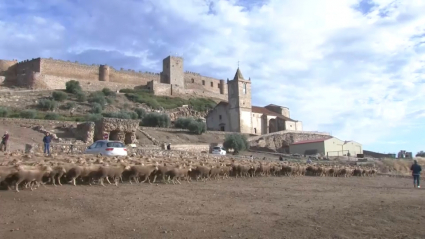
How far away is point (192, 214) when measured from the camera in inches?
365

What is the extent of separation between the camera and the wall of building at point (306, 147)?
47031 mm

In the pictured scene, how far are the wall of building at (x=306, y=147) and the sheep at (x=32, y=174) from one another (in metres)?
39.3

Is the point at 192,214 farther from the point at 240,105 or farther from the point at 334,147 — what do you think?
the point at 240,105

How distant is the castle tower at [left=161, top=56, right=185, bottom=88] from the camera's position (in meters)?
88.8

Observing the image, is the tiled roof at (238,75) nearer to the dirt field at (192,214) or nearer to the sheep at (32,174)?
the dirt field at (192,214)

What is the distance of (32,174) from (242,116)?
46.3 m

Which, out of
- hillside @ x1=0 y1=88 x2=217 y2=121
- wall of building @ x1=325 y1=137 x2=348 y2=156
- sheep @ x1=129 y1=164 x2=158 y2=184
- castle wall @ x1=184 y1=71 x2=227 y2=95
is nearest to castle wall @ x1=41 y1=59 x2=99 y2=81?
hillside @ x1=0 y1=88 x2=217 y2=121

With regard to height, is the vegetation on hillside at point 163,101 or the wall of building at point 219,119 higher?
the vegetation on hillside at point 163,101

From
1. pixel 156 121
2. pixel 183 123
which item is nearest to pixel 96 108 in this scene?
pixel 156 121

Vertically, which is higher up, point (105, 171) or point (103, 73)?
point (103, 73)

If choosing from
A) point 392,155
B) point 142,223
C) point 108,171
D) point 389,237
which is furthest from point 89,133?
point 392,155

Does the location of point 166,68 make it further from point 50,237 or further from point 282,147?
point 50,237

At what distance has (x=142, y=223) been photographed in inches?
325

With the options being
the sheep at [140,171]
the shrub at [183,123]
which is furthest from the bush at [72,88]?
the sheep at [140,171]
